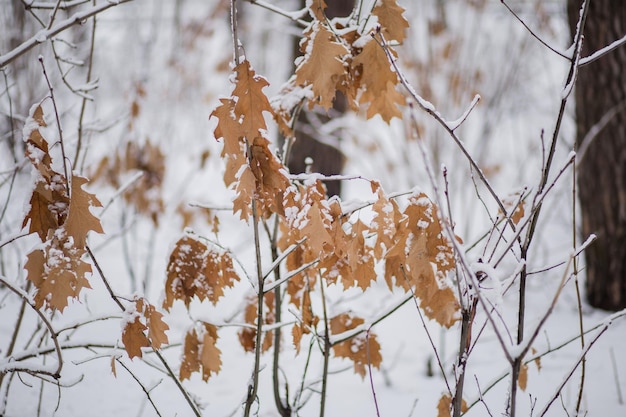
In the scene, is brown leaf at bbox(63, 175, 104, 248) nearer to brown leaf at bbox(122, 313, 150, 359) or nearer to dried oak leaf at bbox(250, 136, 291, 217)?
brown leaf at bbox(122, 313, 150, 359)

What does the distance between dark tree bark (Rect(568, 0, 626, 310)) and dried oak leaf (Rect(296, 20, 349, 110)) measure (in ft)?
7.37

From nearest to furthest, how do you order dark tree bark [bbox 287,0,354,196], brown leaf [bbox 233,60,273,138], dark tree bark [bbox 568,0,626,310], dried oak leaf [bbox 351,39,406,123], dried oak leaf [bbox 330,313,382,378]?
1. brown leaf [bbox 233,60,273,138]
2. dried oak leaf [bbox 351,39,406,123]
3. dried oak leaf [bbox 330,313,382,378]
4. dark tree bark [bbox 568,0,626,310]
5. dark tree bark [bbox 287,0,354,196]

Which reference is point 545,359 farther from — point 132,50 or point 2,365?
point 132,50

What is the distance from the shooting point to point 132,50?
5.34 m

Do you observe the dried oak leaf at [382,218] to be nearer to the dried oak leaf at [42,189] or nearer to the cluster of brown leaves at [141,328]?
the cluster of brown leaves at [141,328]

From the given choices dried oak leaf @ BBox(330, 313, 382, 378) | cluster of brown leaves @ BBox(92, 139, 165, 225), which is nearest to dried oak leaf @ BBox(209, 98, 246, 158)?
dried oak leaf @ BBox(330, 313, 382, 378)

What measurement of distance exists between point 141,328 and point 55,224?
349 mm

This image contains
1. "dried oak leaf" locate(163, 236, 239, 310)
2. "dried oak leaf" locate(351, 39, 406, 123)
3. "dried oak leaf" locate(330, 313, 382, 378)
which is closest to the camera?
"dried oak leaf" locate(351, 39, 406, 123)

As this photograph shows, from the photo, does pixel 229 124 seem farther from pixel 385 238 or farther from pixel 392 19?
pixel 392 19

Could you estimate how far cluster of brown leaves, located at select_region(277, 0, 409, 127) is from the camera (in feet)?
4.02

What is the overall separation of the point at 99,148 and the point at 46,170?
7245mm

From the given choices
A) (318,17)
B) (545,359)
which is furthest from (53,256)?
(545,359)

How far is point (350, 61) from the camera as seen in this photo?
4.47 feet

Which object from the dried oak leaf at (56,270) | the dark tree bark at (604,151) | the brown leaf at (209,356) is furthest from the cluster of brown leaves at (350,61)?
the dark tree bark at (604,151)
